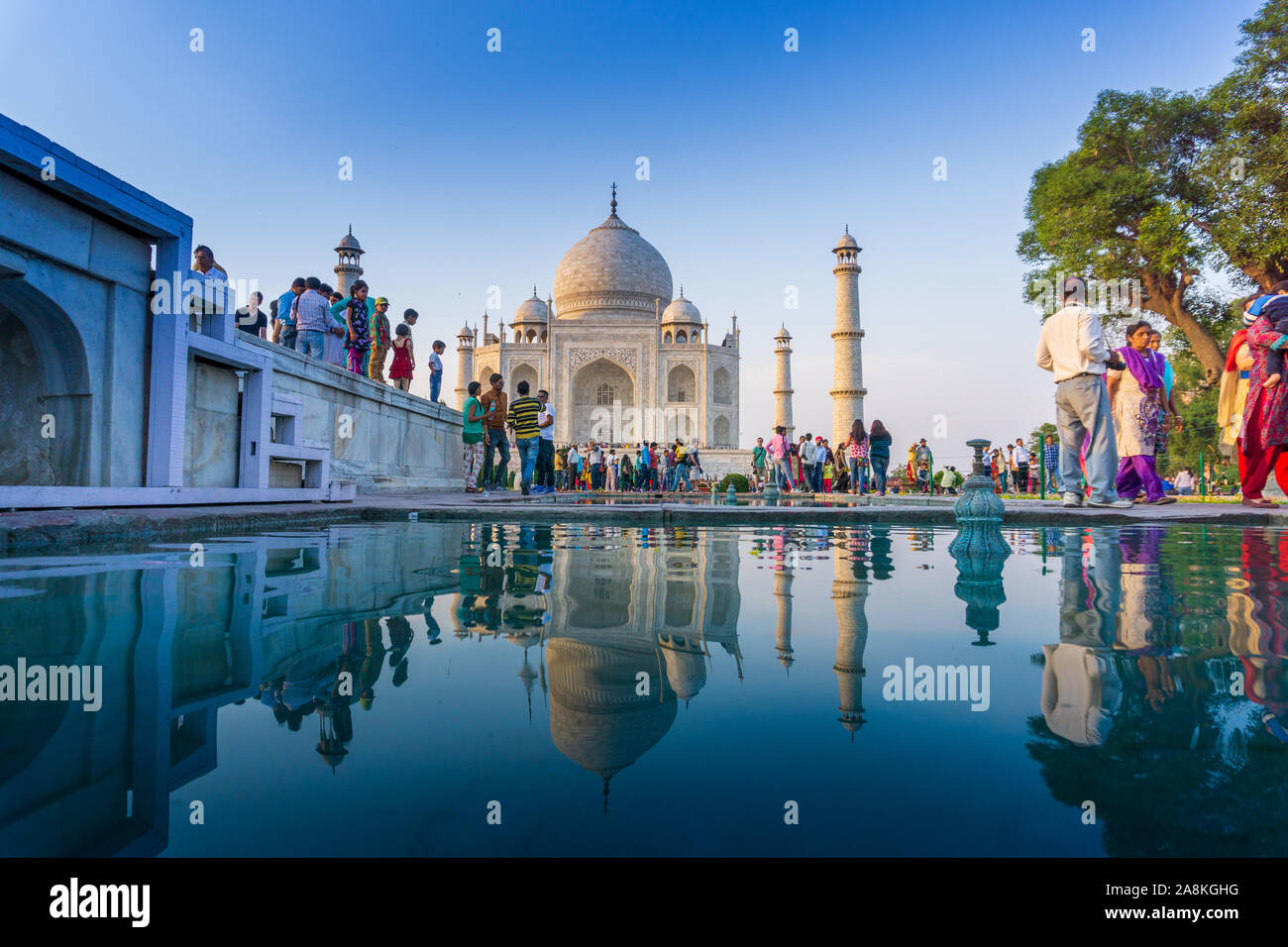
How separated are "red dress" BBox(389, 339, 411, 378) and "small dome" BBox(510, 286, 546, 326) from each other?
21.8m

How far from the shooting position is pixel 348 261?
21281 millimetres

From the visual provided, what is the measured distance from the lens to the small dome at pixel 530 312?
97.2 ft

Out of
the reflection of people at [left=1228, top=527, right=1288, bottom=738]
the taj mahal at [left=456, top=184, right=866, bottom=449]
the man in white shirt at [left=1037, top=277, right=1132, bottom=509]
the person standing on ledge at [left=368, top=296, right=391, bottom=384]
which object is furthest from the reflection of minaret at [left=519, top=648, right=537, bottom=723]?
the taj mahal at [left=456, top=184, right=866, bottom=449]

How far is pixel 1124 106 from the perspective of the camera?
12859 mm

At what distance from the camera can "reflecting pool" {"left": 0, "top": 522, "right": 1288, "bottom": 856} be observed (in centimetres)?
56

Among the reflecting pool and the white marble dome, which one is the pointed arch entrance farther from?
the reflecting pool

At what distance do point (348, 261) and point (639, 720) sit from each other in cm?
2301

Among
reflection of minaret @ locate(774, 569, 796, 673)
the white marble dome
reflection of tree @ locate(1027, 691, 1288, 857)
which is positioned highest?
the white marble dome

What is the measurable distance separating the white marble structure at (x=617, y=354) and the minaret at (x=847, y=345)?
515cm

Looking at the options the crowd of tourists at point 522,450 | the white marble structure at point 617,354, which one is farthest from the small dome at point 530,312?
the crowd of tourists at point 522,450

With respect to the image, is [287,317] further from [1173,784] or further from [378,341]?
[1173,784]
